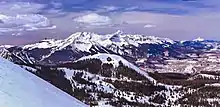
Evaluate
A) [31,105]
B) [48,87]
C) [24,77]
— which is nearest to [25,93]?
[31,105]

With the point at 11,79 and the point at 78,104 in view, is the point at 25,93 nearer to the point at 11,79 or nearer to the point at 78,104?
the point at 11,79

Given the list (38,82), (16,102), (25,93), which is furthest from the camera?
(38,82)

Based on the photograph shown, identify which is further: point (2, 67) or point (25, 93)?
point (2, 67)

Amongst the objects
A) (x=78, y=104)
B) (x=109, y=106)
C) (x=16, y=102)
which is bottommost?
(x=109, y=106)

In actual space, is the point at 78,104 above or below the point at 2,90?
below

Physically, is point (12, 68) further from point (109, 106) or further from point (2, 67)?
point (109, 106)

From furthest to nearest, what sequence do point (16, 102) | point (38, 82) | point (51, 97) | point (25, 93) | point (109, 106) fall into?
point (109, 106) < point (38, 82) < point (51, 97) < point (25, 93) < point (16, 102)
